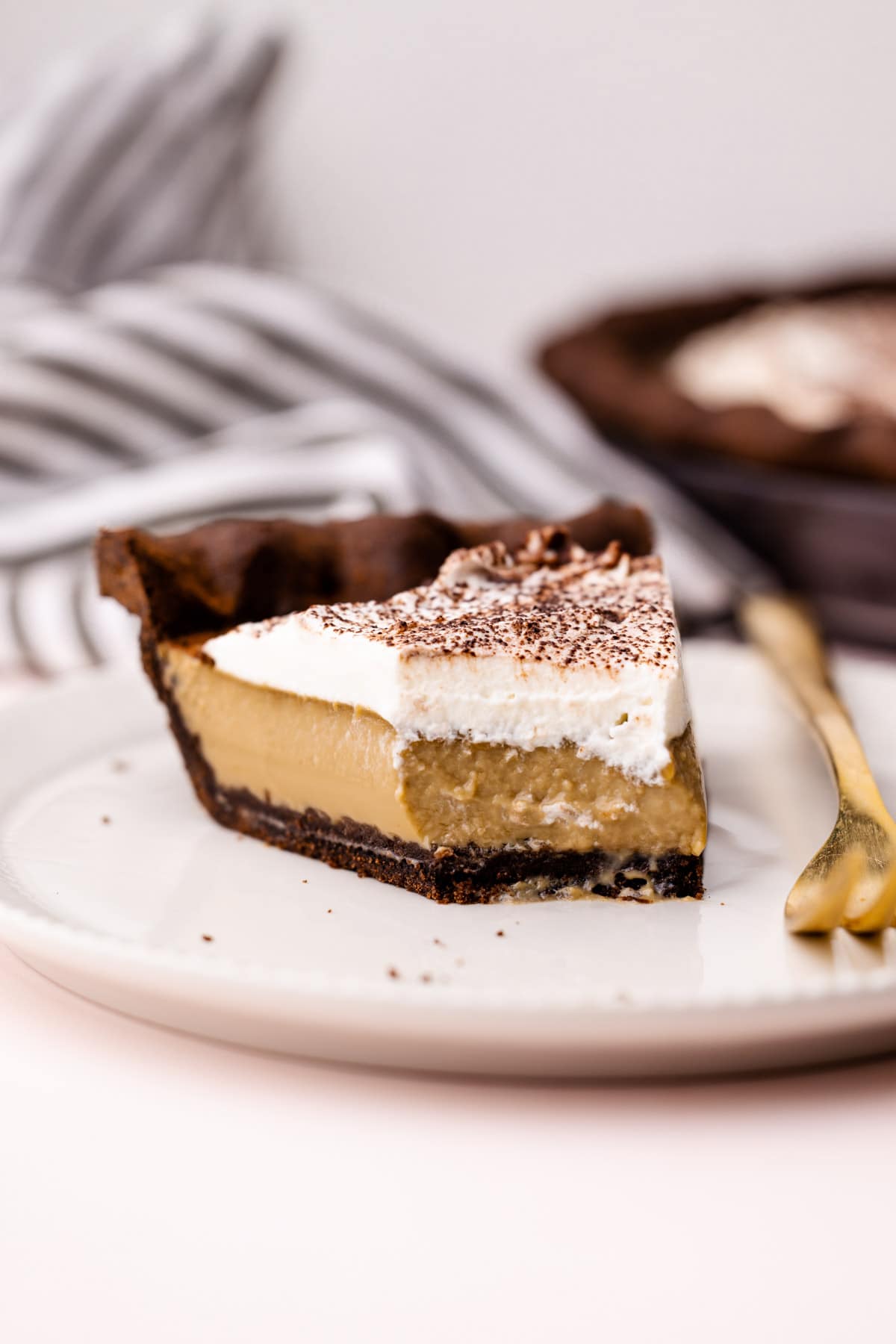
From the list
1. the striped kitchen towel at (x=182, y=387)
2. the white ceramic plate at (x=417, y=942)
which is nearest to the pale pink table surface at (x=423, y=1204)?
the white ceramic plate at (x=417, y=942)

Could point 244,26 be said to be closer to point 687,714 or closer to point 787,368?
point 787,368

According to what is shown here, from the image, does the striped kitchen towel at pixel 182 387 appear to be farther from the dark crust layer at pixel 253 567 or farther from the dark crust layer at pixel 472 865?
the dark crust layer at pixel 472 865

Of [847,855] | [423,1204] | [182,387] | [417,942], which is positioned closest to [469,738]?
Answer: [417,942]

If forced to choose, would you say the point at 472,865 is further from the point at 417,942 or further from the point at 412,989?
the point at 412,989

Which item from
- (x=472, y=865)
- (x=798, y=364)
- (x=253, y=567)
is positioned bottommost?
(x=798, y=364)

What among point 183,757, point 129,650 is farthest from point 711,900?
point 129,650

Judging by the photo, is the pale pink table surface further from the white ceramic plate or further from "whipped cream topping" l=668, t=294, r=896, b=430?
"whipped cream topping" l=668, t=294, r=896, b=430
